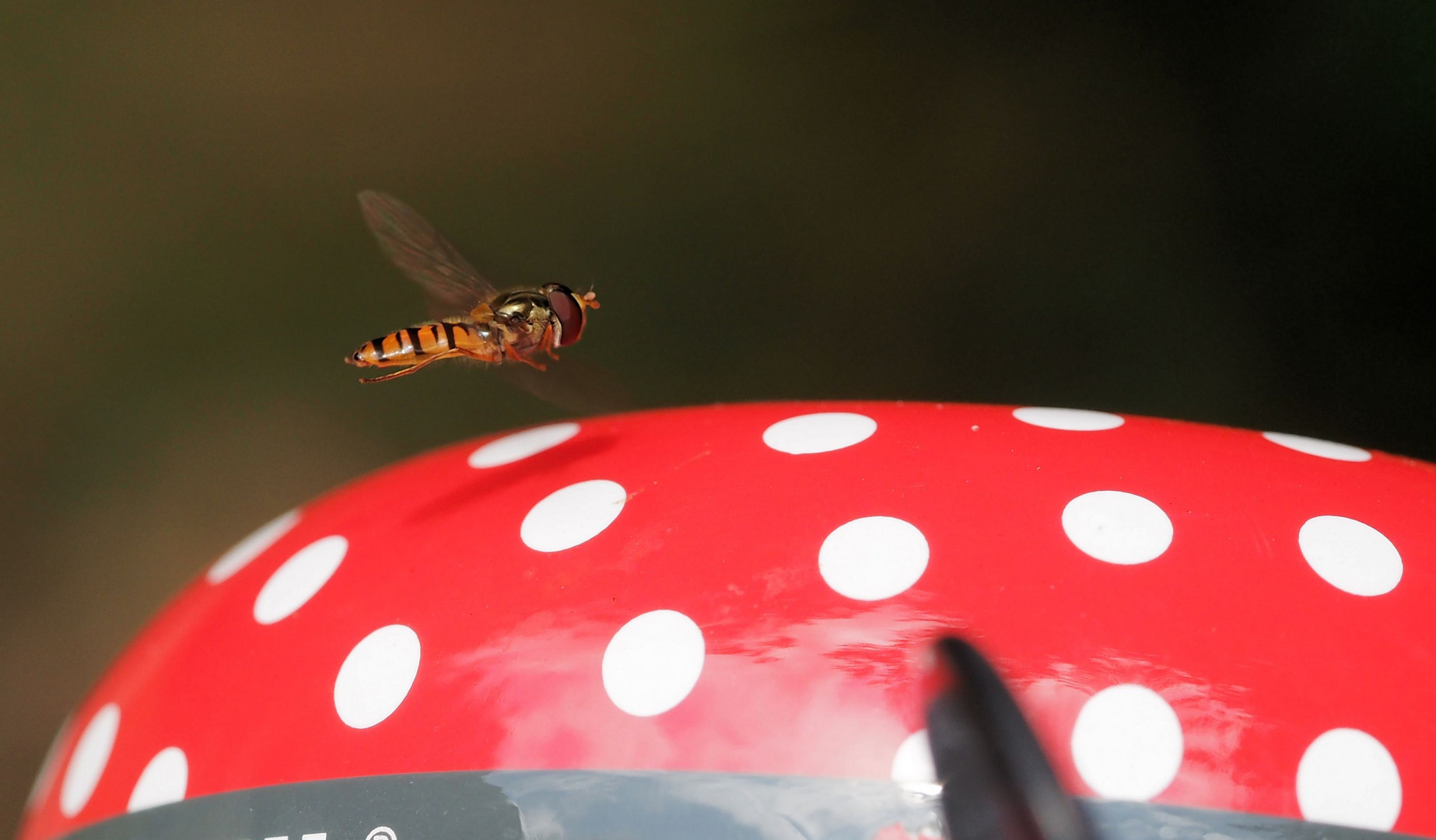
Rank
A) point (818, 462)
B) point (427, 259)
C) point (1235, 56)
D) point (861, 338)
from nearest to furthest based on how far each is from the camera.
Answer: point (818, 462), point (427, 259), point (1235, 56), point (861, 338)

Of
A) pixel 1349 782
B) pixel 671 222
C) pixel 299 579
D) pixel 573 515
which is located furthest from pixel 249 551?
pixel 671 222

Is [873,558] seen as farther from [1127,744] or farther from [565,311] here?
[565,311]

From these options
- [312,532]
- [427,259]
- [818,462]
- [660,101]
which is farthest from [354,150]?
[818,462]

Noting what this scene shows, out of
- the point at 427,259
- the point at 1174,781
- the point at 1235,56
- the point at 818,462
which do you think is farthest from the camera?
the point at 1235,56

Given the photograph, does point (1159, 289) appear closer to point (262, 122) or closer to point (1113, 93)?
point (1113, 93)

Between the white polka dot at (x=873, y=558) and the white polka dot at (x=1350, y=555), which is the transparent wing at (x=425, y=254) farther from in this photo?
the white polka dot at (x=1350, y=555)

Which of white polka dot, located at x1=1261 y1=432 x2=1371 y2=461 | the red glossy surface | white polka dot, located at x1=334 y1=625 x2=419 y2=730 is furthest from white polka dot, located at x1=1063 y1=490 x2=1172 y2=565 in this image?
white polka dot, located at x1=334 y1=625 x2=419 y2=730

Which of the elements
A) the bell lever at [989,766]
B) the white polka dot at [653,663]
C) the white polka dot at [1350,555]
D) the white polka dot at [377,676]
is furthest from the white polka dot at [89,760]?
the white polka dot at [1350,555]
